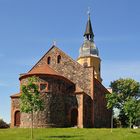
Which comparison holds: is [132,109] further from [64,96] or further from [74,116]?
[64,96]

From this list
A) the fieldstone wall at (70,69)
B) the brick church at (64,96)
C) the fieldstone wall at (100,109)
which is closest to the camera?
the brick church at (64,96)

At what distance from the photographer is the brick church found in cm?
5212

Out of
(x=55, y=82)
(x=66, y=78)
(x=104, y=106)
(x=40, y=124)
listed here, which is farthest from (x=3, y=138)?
(x=104, y=106)

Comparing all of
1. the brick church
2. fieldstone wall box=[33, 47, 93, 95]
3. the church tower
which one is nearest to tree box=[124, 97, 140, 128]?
the brick church

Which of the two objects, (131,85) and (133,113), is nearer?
(133,113)

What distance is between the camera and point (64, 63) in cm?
5969

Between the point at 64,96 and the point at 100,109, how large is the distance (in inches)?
344

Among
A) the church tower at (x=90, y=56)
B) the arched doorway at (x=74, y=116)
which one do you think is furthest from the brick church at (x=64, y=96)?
the church tower at (x=90, y=56)

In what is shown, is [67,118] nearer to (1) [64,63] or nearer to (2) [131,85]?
(1) [64,63]

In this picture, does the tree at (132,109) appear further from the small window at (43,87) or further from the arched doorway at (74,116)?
the small window at (43,87)

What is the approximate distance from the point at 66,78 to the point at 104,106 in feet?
36.1

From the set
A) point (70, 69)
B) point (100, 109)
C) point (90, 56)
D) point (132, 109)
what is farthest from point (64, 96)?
point (90, 56)

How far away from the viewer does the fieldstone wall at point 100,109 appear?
58.5 m

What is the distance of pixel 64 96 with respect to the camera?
55.1 metres
